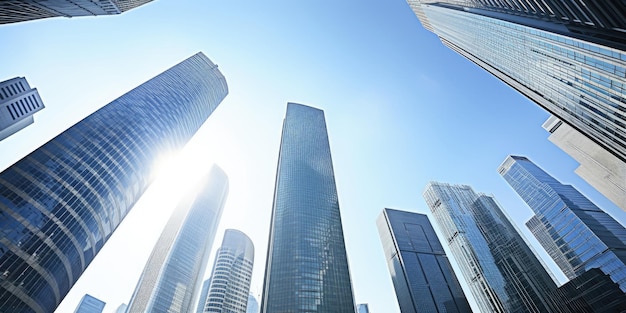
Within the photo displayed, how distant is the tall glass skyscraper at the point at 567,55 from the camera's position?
4341cm

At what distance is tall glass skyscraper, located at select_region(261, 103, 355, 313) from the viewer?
88438 mm

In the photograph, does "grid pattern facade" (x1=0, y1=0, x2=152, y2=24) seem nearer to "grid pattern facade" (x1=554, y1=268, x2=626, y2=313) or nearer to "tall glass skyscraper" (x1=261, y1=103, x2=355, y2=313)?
"tall glass skyscraper" (x1=261, y1=103, x2=355, y2=313)

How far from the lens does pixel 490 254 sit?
5773 inches

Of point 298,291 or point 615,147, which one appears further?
point 298,291

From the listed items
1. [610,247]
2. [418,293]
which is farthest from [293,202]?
[610,247]

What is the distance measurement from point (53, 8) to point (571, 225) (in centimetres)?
20807

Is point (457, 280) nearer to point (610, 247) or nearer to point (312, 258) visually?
point (610, 247)

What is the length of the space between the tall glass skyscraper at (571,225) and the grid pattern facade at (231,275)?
172 meters

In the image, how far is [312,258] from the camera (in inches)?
3873

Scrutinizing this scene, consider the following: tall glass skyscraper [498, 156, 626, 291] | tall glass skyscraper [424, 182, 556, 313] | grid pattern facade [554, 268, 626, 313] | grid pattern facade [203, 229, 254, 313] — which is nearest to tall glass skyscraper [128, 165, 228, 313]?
grid pattern facade [203, 229, 254, 313]

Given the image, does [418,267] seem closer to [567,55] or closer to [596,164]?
[596,164]

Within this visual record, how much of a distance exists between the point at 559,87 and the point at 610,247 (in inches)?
4183

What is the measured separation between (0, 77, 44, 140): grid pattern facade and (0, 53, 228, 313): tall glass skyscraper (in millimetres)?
20968

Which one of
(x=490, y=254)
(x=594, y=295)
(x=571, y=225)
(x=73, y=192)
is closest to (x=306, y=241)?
(x=73, y=192)
